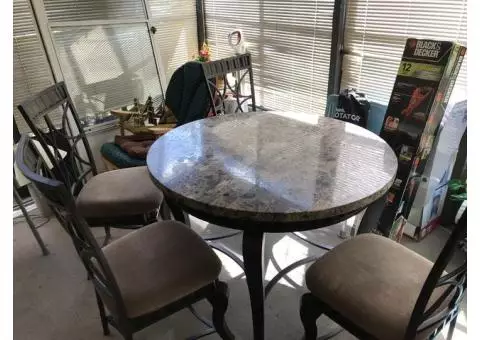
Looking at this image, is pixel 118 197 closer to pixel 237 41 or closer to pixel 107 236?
pixel 107 236

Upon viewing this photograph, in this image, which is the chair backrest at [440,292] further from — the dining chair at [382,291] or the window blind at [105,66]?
the window blind at [105,66]

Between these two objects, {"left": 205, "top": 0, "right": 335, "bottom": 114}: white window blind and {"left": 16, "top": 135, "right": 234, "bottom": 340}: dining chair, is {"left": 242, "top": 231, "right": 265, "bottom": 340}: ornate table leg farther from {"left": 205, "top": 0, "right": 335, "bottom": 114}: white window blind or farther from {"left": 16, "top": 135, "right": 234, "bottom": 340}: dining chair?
{"left": 205, "top": 0, "right": 335, "bottom": 114}: white window blind

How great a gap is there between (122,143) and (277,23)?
1670 millimetres

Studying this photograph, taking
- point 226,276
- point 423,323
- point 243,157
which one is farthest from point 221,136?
point 423,323

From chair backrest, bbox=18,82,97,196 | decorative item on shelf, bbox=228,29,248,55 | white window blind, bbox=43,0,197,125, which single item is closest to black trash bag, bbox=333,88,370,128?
decorative item on shelf, bbox=228,29,248,55

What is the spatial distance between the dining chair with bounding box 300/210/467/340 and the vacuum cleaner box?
0.78m

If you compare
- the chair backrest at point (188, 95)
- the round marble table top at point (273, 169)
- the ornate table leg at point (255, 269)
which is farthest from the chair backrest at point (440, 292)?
the chair backrest at point (188, 95)

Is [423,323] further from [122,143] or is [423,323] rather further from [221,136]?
[122,143]

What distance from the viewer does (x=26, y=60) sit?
8.19ft

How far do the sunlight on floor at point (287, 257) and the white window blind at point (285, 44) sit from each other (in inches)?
47.7

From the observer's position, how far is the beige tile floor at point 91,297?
1684 mm

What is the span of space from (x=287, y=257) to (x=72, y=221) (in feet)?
4.65

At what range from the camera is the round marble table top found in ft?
3.75

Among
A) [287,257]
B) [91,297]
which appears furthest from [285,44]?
[91,297]
